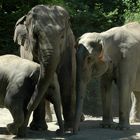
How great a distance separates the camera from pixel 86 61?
7.72 meters

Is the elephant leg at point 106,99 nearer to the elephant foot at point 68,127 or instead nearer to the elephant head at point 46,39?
the elephant foot at point 68,127

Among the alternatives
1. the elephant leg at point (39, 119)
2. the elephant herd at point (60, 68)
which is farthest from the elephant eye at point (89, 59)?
the elephant leg at point (39, 119)

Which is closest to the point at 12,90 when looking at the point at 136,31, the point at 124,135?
the point at 124,135

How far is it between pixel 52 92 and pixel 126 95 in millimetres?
1448

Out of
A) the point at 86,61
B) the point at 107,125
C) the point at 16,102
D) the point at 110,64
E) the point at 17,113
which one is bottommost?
the point at 107,125

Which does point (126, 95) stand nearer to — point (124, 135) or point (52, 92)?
point (124, 135)

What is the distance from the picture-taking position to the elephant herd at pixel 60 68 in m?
7.00

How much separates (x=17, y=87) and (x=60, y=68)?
2.93 feet

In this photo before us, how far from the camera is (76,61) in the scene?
7.81 meters

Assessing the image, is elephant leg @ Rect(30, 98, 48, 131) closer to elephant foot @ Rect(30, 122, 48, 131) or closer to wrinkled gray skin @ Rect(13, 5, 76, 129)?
elephant foot @ Rect(30, 122, 48, 131)

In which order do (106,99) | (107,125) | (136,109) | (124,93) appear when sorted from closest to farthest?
(124,93)
(107,125)
(106,99)
(136,109)

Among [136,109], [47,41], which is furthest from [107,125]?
[47,41]

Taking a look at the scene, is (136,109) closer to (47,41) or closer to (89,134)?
(89,134)

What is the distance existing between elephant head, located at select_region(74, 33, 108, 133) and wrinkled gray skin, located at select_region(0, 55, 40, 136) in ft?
2.30
